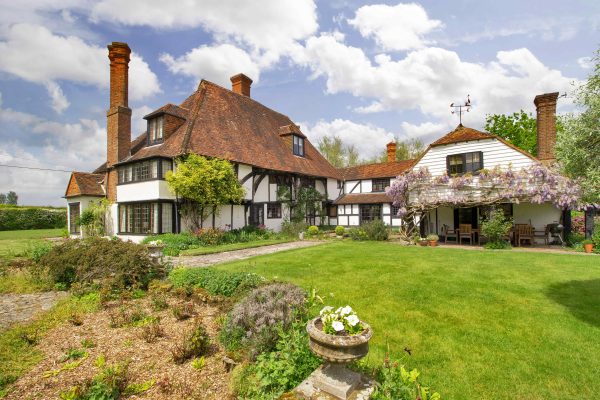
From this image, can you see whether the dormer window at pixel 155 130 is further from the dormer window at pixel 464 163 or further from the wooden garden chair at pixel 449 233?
the wooden garden chair at pixel 449 233

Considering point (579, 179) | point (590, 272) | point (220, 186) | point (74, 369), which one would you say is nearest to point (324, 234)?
point (220, 186)

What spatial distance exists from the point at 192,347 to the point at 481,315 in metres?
5.19

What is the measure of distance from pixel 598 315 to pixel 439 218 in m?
12.7

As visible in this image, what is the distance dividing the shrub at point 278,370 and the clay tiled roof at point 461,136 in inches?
631

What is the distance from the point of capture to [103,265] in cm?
751

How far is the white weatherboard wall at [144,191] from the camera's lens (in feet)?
52.0

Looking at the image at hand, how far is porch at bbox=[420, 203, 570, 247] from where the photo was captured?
1479 centimetres

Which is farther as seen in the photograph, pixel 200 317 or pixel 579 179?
pixel 579 179

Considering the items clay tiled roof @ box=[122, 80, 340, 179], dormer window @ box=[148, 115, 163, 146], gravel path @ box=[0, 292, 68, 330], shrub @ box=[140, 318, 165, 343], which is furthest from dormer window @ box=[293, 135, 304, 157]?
shrub @ box=[140, 318, 165, 343]

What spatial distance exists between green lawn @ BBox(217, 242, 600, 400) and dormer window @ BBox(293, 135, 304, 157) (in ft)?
51.7

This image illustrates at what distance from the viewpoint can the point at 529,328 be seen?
17.0ft

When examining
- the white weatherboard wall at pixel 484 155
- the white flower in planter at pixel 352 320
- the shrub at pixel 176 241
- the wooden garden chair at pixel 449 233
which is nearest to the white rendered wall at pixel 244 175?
the shrub at pixel 176 241

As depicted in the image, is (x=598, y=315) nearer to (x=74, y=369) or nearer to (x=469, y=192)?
(x=74, y=369)

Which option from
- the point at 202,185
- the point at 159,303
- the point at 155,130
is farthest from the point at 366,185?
the point at 159,303
